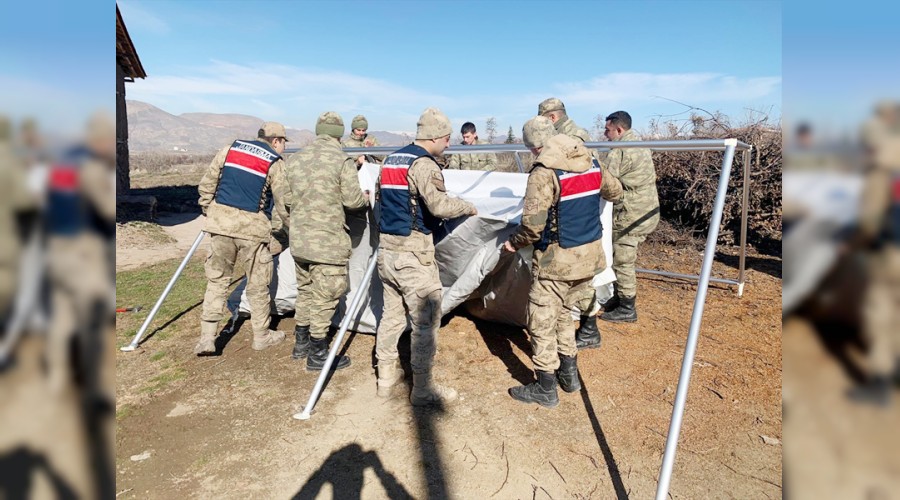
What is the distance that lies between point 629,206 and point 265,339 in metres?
3.70

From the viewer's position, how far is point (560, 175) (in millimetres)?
3275

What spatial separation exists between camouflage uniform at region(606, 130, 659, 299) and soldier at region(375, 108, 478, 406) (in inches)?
75.6

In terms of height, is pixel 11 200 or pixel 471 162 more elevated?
pixel 471 162

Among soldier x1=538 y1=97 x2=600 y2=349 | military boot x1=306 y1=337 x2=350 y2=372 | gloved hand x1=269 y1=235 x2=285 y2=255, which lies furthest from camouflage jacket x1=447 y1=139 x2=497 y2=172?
military boot x1=306 y1=337 x2=350 y2=372

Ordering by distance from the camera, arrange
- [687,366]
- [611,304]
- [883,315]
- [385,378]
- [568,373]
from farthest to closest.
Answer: [611,304] → [385,378] → [568,373] → [687,366] → [883,315]

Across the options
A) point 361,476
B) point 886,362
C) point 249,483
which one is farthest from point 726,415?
point 886,362

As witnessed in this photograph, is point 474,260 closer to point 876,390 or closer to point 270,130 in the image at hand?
point 270,130

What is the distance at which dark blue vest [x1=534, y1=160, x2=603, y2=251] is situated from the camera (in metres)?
3.31

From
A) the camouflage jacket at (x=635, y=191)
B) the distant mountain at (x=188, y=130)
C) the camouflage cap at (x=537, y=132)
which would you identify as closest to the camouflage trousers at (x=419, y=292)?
the camouflage cap at (x=537, y=132)

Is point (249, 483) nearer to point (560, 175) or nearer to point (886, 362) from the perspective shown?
point (560, 175)

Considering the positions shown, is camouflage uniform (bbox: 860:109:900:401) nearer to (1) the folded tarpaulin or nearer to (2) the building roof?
(1) the folded tarpaulin

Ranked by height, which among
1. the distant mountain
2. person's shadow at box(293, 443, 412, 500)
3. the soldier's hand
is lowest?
person's shadow at box(293, 443, 412, 500)

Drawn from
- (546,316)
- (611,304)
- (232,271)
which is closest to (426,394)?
(546,316)

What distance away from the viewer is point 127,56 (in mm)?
12133
